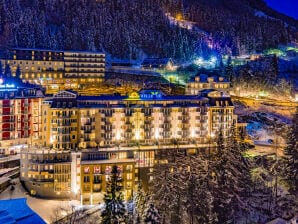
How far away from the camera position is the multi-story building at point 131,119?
5859 centimetres

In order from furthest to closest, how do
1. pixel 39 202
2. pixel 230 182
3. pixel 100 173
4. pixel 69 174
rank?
1. pixel 69 174
2. pixel 100 173
3. pixel 39 202
4. pixel 230 182

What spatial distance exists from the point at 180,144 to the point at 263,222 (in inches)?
825

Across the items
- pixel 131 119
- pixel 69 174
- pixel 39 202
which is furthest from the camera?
pixel 131 119

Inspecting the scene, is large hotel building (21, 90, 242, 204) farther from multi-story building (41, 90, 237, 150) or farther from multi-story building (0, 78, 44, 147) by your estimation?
multi-story building (0, 78, 44, 147)

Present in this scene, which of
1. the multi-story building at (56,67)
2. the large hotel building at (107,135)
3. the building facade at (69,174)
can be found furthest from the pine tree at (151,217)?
the multi-story building at (56,67)

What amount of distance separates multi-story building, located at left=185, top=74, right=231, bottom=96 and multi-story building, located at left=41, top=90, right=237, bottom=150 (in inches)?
418

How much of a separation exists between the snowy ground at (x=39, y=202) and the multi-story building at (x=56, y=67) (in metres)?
35.6

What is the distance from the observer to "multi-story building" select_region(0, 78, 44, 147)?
204 ft

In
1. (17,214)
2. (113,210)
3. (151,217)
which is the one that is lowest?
Result: (17,214)

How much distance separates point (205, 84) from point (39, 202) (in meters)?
42.2

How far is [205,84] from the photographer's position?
78062 mm

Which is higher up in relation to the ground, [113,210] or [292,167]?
[292,167]

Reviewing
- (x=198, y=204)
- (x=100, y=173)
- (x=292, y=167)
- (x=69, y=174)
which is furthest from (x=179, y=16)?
(x=198, y=204)

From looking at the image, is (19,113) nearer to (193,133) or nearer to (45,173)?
(45,173)
